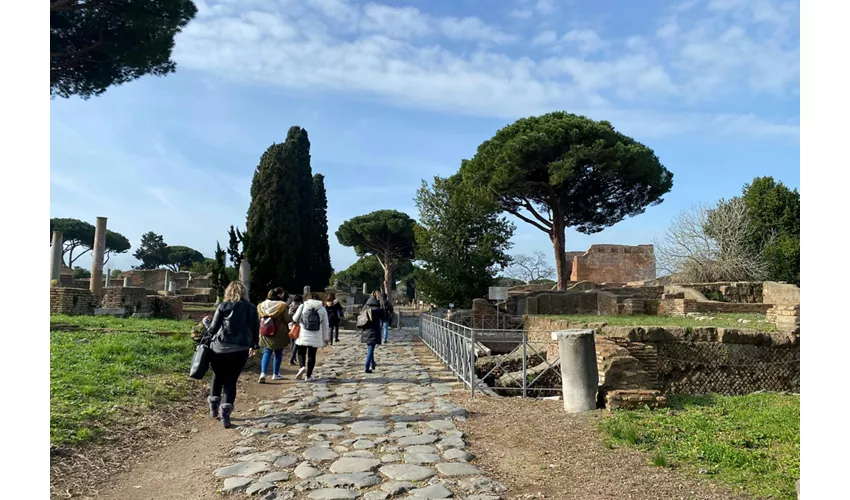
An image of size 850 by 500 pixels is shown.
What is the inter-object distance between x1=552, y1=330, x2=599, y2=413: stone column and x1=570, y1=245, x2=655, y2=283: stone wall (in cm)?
3237

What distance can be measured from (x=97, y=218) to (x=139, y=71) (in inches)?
342

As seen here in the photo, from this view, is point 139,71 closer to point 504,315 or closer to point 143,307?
point 143,307

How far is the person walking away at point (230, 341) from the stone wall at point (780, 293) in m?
19.1

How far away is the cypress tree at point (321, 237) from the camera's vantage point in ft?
83.9

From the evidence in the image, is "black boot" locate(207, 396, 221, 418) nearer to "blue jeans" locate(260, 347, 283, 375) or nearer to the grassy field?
the grassy field

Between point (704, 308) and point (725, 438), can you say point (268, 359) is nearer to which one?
point (725, 438)

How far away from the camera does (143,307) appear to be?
17.1 m

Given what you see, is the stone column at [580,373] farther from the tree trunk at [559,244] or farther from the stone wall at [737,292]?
the tree trunk at [559,244]

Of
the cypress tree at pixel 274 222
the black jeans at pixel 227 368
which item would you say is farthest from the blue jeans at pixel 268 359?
the cypress tree at pixel 274 222

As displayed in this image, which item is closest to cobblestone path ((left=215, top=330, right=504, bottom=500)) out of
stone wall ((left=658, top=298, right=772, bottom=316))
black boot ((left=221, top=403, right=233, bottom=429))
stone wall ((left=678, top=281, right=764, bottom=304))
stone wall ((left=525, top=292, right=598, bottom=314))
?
black boot ((left=221, top=403, right=233, bottom=429))

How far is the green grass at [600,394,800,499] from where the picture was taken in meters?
3.78
